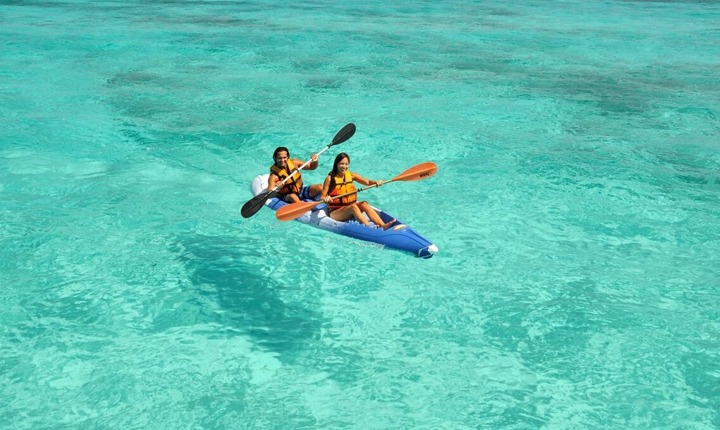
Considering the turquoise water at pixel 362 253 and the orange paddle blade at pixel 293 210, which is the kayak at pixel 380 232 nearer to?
the orange paddle blade at pixel 293 210

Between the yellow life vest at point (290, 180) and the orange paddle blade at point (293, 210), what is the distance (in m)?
0.84

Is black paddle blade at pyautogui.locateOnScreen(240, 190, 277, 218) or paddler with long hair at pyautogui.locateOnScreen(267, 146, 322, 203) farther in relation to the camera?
paddler with long hair at pyautogui.locateOnScreen(267, 146, 322, 203)

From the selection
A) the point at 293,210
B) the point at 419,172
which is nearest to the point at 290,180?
the point at 293,210

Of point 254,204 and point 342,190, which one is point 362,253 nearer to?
point 342,190

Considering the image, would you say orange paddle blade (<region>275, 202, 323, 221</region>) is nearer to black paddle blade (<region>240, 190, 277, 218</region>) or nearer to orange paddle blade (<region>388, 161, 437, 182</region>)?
black paddle blade (<region>240, 190, 277, 218</region>)

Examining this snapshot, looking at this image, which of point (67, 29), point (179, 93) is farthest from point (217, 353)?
point (67, 29)

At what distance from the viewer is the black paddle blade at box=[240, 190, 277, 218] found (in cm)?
909

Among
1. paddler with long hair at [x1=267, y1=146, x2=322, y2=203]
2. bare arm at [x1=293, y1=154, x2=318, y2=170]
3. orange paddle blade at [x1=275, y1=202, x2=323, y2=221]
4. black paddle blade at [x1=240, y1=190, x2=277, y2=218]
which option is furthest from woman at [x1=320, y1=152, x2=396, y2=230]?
bare arm at [x1=293, y1=154, x2=318, y2=170]

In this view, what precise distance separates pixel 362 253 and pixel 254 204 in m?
1.72

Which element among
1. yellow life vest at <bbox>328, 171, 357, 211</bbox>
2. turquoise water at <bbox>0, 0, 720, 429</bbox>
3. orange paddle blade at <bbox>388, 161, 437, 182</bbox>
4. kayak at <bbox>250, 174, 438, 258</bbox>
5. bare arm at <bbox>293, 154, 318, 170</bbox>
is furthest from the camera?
bare arm at <bbox>293, 154, 318, 170</bbox>

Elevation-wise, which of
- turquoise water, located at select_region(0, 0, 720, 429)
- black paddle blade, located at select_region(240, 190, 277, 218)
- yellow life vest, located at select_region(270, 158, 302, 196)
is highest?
yellow life vest, located at select_region(270, 158, 302, 196)

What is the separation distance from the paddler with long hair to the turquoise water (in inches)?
30.4

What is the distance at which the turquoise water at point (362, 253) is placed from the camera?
728 cm

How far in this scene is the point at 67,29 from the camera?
2508cm
